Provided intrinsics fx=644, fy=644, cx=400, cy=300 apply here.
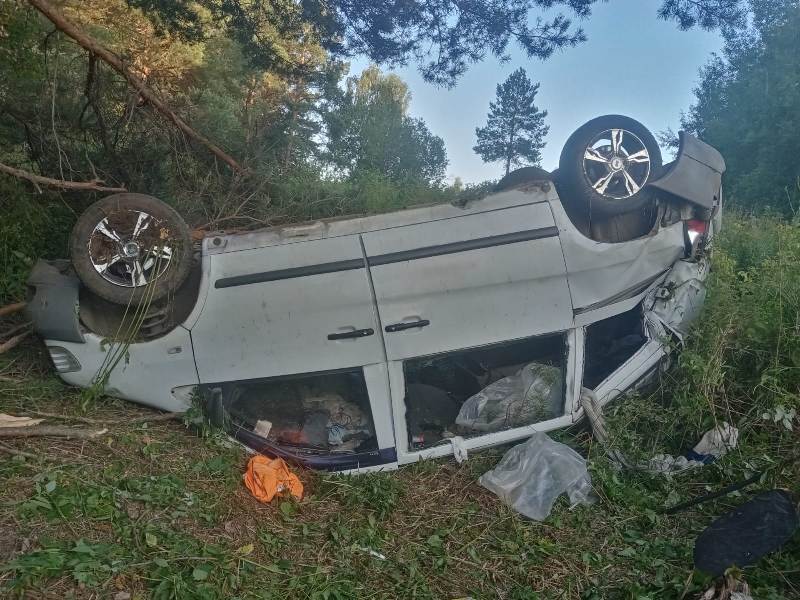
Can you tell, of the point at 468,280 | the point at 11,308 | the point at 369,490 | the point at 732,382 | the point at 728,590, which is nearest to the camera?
the point at 728,590

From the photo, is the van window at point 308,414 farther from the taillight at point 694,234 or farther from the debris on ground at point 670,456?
the taillight at point 694,234

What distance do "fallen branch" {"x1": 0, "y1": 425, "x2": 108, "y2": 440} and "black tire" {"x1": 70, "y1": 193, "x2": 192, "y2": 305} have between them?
2.69 feet

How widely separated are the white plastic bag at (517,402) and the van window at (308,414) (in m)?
0.72

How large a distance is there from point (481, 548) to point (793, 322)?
280 cm

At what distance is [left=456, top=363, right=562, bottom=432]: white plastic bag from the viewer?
4.16m

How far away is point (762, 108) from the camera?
73.3 ft

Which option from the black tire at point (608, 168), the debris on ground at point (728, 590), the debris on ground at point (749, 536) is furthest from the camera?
the black tire at point (608, 168)

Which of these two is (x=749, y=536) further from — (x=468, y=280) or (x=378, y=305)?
(x=378, y=305)

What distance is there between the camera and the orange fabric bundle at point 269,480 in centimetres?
364

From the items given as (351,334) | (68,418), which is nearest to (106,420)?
(68,418)

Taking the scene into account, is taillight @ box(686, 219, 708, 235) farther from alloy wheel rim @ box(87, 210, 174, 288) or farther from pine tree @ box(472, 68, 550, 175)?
pine tree @ box(472, 68, 550, 175)

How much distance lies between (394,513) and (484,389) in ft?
3.56

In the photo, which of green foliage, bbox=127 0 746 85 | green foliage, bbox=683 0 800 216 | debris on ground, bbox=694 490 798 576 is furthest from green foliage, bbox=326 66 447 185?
green foliage, bbox=683 0 800 216

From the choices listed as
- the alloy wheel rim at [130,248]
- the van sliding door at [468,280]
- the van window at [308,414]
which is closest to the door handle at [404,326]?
the van sliding door at [468,280]
